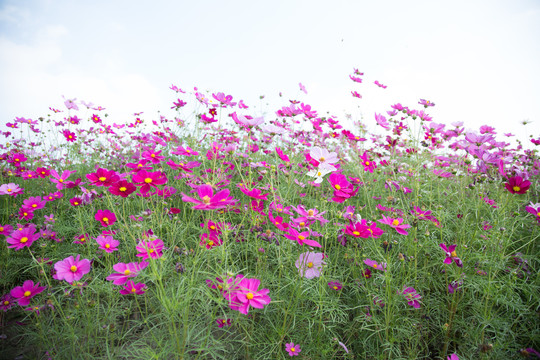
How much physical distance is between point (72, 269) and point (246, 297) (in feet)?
2.37

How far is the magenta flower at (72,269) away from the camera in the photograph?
3.51 feet

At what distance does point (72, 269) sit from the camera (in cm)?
109

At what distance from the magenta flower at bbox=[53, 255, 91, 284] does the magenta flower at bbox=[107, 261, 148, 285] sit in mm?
171

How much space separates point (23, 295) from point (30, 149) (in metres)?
3.07

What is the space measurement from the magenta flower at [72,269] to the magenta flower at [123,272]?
0.56ft

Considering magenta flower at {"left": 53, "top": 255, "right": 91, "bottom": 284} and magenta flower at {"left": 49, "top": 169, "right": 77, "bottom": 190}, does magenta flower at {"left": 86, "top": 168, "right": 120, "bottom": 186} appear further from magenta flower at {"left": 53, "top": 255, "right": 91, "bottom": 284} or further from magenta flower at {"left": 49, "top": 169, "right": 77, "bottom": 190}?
magenta flower at {"left": 49, "top": 169, "right": 77, "bottom": 190}

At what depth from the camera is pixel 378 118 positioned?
101 inches

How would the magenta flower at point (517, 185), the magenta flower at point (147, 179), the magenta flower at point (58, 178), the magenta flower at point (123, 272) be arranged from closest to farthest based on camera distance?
the magenta flower at point (123, 272) → the magenta flower at point (147, 179) → the magenta flower at point (517, 185) → the magenta flower at point (58, 178)

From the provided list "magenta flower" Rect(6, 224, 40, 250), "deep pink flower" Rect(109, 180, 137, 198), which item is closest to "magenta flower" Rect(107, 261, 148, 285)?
"deep pink flower" Rect(109, 180, 137, 198)

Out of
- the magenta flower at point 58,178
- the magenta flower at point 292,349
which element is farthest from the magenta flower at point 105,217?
the magenta flower at point 292,349

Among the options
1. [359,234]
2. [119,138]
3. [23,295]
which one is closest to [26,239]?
[23,295]

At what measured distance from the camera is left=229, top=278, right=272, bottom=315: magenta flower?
2.81 ft

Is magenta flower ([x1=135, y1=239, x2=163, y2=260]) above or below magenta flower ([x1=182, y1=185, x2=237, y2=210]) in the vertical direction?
below

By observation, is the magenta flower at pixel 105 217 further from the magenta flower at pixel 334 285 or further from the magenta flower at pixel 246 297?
the magenta flower at pixel 334 285
